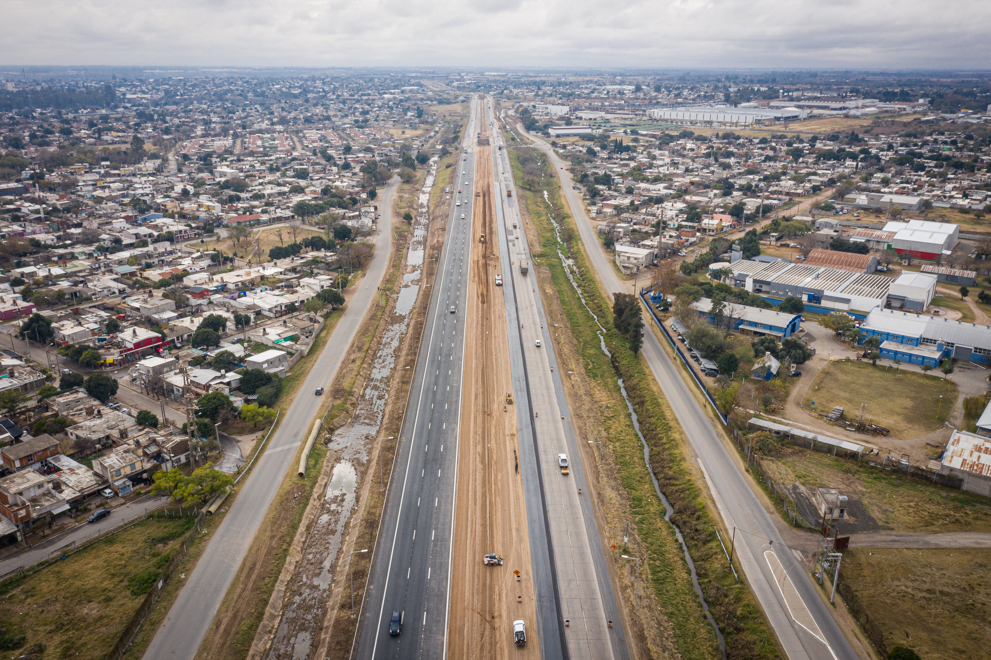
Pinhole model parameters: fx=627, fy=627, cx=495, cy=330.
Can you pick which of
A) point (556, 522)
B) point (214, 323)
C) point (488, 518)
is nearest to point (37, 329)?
point (214, 323)

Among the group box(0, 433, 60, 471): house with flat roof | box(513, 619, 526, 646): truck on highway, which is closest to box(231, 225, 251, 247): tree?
box(0, 433, 60, 471): house with flat roof

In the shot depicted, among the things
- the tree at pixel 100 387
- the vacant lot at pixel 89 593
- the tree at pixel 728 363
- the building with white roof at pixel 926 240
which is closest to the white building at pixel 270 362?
the tree at pixel 100 387

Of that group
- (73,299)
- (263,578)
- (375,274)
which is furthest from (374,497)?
(73,299)

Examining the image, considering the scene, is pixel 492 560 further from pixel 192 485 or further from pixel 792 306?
pixel 792 306

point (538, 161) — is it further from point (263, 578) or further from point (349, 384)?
point (263, 578)

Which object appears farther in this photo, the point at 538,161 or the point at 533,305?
the point at 538,161

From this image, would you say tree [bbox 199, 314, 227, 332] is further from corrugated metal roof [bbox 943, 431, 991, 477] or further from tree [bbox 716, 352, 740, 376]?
corrugated metal roof [bbox 943, 431, 991, 477]

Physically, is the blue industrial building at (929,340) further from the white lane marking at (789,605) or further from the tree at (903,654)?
the tree at (903,654)
